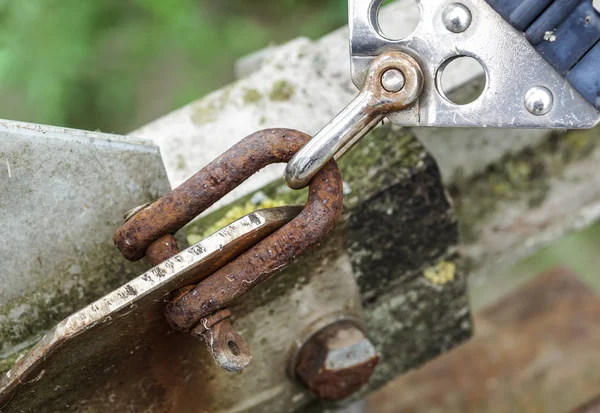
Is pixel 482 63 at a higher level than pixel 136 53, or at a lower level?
lower

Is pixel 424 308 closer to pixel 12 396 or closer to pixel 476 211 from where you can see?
pixel 476 211

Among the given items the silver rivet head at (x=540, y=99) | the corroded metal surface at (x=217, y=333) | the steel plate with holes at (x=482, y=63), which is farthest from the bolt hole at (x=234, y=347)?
the silver rivet head at (x=540, y=99)

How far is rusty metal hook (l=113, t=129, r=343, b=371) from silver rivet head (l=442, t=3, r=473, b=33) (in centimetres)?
22

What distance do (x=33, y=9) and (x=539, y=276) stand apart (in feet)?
5.91

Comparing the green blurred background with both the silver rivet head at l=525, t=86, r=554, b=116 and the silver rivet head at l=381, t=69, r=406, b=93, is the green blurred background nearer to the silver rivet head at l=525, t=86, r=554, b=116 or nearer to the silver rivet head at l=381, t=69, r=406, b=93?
the silver rivet head at l=381, t=69, r=406, b=93

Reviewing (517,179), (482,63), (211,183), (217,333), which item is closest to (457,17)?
(482,63)

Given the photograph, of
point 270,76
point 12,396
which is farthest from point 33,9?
point 12,396

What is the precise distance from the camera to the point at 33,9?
244 centimetres

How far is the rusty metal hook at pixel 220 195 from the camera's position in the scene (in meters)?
0.89

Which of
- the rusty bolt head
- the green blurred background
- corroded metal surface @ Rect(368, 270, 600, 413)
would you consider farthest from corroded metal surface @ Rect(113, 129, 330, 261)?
the green blurred background

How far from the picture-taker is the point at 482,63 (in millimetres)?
916

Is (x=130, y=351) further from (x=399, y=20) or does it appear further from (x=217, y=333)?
(x=399, y=20)

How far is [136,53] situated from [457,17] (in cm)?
215

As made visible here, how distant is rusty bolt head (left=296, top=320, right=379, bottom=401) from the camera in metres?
1.13
